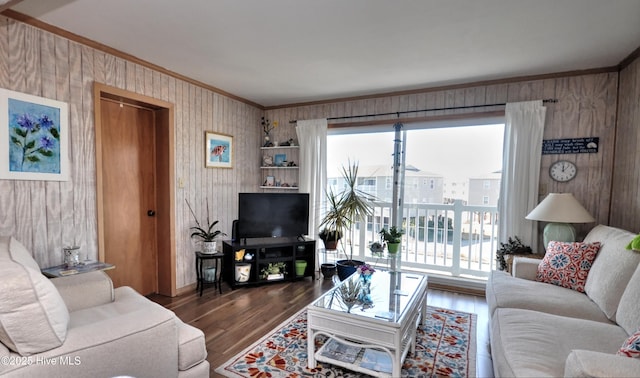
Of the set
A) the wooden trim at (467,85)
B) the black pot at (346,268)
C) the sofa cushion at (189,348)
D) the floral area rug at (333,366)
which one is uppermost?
the wooden trim at (467,85)

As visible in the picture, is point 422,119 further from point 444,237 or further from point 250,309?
point 250,309

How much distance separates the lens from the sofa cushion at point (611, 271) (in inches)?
70.5

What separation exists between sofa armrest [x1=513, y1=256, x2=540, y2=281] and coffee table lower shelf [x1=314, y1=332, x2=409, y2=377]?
1.24 meters

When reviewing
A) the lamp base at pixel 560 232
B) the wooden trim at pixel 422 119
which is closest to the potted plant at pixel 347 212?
the wooden trim at pixel 422 119

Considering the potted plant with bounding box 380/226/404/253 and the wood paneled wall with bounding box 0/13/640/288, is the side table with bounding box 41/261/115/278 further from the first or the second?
the potted plant with bounding box 380/226/404/253

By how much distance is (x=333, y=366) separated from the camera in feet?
6.64

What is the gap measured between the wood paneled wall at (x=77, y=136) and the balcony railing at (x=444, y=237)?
7.65ft

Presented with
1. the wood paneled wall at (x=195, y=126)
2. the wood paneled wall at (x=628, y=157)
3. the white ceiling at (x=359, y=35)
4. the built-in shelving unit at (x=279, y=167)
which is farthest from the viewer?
the built-in shelving unit at (x=279, y=167)

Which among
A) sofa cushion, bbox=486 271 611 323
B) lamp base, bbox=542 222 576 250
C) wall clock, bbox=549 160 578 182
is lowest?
sofa cushion, bbox=486 271 611 323

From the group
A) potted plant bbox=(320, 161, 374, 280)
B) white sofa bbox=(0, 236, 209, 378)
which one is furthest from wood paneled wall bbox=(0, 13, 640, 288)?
potted plant bbox=(320, 161, 374, 280)

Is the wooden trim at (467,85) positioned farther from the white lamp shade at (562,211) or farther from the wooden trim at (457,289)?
the wooden trim at (457,289)

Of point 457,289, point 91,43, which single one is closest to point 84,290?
point 91,43

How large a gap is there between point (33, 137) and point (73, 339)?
175 cm

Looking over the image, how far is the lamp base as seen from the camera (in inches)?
107
